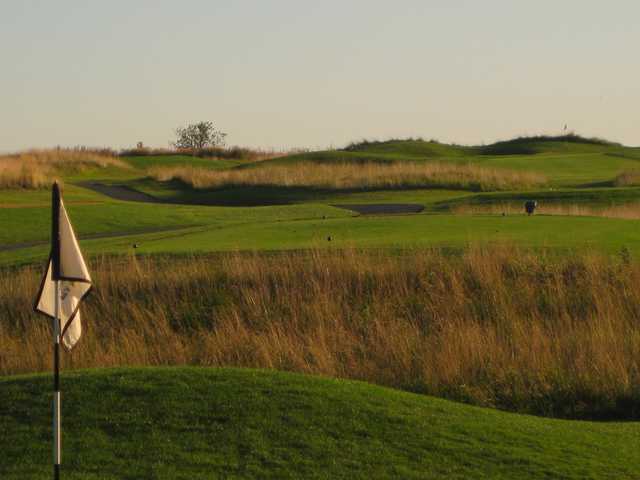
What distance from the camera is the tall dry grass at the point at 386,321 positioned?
13867mm

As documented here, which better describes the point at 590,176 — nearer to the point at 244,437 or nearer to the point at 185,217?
the point at 185,217

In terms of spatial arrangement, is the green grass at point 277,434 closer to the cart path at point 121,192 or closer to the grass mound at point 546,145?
the cart path at point 121,192

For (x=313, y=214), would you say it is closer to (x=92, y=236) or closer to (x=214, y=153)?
(x=92, y=236)

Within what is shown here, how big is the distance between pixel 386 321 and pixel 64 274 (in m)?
11.1

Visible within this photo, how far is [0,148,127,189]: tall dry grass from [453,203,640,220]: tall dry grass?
2002 cm

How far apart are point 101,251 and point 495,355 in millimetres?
11558

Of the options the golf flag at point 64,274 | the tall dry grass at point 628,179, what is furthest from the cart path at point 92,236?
the tall dry grass at point 628,179

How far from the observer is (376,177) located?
2060 inches

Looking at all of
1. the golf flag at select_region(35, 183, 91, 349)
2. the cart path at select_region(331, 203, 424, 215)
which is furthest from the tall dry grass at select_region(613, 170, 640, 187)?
the golf flag at select_region(35, 183, 91, 349)

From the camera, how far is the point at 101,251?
23859 millimetres

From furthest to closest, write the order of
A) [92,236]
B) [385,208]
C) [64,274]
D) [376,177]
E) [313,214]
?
[376,177], [385,208], [313,214], [92,236], [64,274]

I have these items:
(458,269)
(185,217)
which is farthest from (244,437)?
(185,217)

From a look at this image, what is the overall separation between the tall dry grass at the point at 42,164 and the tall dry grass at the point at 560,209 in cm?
2002

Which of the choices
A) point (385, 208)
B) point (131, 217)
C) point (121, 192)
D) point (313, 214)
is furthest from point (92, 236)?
point (121, 192)
